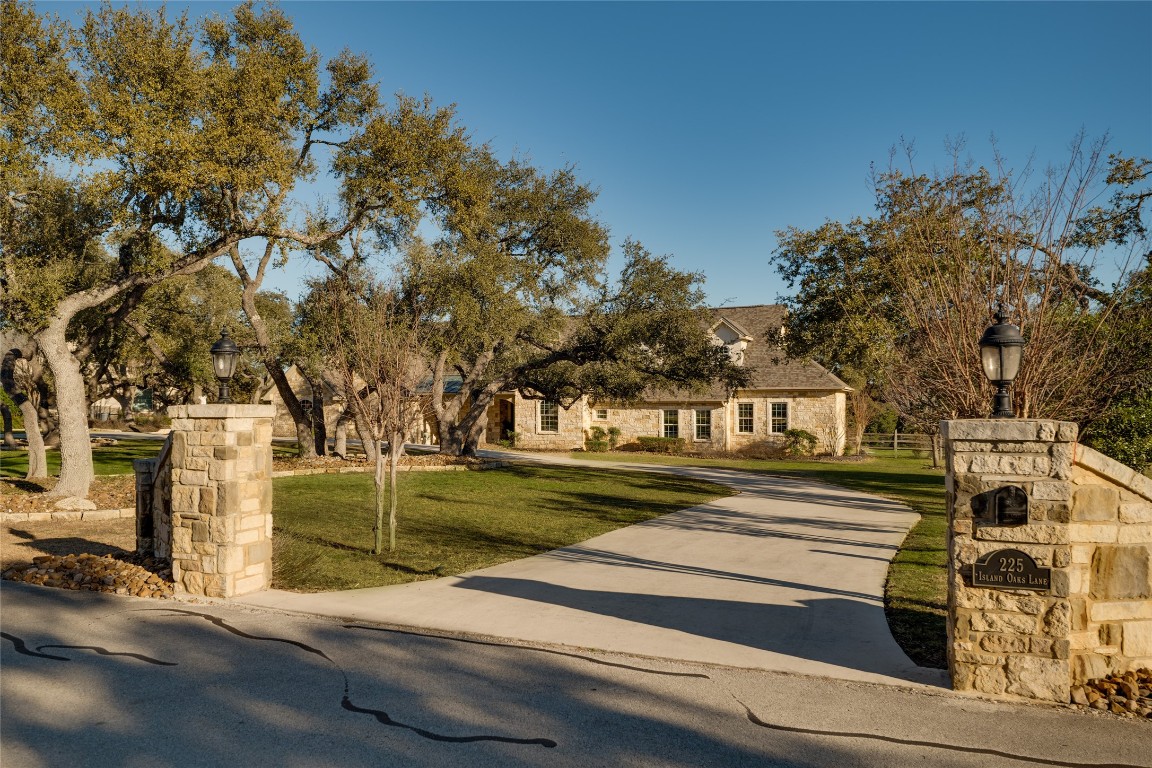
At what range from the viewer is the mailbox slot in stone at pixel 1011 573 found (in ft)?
16.9

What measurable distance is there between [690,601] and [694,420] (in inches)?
1009

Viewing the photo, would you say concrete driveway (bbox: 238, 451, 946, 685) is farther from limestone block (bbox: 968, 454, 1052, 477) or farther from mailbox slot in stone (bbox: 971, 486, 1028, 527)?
limestone block (bbox: 968, 454, 1052, 477)

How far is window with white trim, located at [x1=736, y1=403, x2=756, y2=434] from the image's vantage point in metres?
32.8

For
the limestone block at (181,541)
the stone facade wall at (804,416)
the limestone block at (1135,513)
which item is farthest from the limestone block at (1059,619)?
the stone facade wall at (804,416)

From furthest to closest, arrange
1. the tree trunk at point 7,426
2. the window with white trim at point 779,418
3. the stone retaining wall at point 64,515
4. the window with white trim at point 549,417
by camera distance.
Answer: the window with white trim at point 549,417 → the window with white trim at point 779,418 → the tree trunk at point 7,426 → the stone retaining wall at point 64,515

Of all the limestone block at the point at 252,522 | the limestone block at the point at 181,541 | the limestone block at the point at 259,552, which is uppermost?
the limestone block at the point at 252,522

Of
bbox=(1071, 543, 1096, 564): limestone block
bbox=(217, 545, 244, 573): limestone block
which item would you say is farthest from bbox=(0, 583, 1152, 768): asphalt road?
bbox=(217, 545, 244, 573): limestone block

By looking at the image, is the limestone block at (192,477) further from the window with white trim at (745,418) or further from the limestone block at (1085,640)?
the window with white trim at (745,418)

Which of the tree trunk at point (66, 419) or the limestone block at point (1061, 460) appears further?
the tree trunk at point (66, 419)

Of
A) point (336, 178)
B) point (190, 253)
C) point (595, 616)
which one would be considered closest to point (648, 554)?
point (595, 616)

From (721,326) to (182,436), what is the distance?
1099 inches

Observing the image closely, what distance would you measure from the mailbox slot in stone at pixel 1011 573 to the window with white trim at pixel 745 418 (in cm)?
2785

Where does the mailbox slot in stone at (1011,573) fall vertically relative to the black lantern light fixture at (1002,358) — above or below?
below

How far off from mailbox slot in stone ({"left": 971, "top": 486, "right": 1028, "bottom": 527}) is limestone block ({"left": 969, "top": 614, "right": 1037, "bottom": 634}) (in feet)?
2.12
